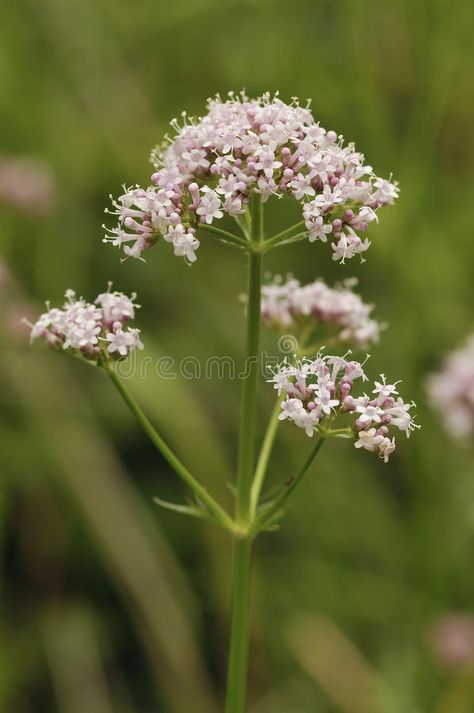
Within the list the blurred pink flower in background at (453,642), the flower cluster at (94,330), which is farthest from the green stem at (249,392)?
the blurred pink flower in background at (453,642)

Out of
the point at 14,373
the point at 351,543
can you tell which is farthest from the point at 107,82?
the point at 351,543

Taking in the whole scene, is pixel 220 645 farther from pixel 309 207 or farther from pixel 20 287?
pixel 309 207

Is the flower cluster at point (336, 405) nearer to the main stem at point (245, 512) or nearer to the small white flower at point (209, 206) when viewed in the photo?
the main stem at point (245, 512)

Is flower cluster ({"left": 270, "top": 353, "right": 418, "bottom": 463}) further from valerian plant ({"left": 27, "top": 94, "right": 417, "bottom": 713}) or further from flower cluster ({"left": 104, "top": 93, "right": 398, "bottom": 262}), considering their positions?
flower cluster ({"left": 104, "top": 93, "right": 398, "bottom": 262})

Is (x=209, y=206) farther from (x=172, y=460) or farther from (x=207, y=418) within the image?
(x=207, y=418)

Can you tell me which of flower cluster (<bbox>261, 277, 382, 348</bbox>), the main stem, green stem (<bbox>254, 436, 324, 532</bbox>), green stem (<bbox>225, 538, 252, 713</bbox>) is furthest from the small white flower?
green stem (<bbox>225, 538, 252, 713</bbox>)

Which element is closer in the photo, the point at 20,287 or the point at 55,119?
the point at 20,287

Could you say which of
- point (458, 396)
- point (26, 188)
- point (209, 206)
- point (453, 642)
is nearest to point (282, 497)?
point (209, 206)
